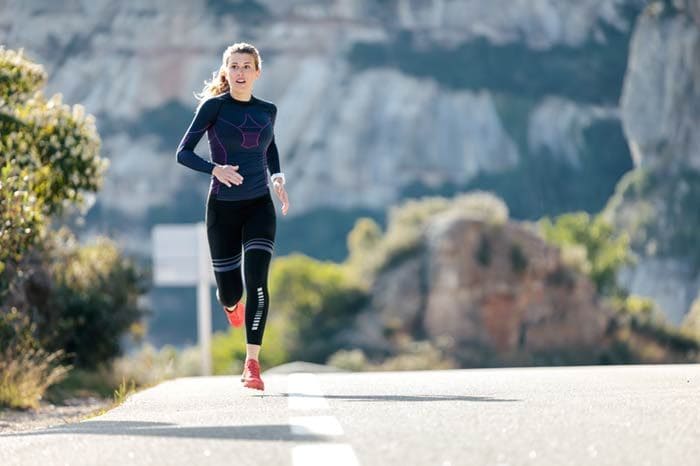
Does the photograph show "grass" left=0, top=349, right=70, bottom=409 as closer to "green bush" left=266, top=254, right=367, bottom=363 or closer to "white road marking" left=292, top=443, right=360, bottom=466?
"white road marking" left=292, top=443, right=360, bottom=466

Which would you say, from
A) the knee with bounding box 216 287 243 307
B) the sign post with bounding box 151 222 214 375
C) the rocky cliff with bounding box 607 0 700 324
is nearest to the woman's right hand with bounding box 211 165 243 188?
the knee with bounding box 216 287 243 307

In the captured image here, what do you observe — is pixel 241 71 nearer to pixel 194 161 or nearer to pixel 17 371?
pixel 194 161

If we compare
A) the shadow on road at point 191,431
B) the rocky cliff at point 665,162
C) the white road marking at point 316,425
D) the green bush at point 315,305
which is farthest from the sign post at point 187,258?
the rocky cliff at point 665,162

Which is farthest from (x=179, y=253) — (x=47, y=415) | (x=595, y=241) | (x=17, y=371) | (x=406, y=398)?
(x=595, y=241)

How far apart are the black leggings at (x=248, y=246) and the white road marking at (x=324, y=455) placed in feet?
13.1

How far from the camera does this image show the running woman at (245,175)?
10.1 metres

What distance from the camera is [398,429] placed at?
657cm

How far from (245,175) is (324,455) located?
460 centimetres

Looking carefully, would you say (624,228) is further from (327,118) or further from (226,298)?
(226,298)

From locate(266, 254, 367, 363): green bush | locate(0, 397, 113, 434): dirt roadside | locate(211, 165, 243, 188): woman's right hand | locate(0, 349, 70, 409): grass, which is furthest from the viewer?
locate(266, 254, 367, 363): green bush

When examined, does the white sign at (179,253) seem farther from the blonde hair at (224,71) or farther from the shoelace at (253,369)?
the shoelace at (253,369)

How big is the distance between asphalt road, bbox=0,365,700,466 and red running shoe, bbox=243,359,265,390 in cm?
11

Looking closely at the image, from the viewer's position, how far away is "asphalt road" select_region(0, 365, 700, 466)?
18.5 ft

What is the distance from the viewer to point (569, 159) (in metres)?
181
